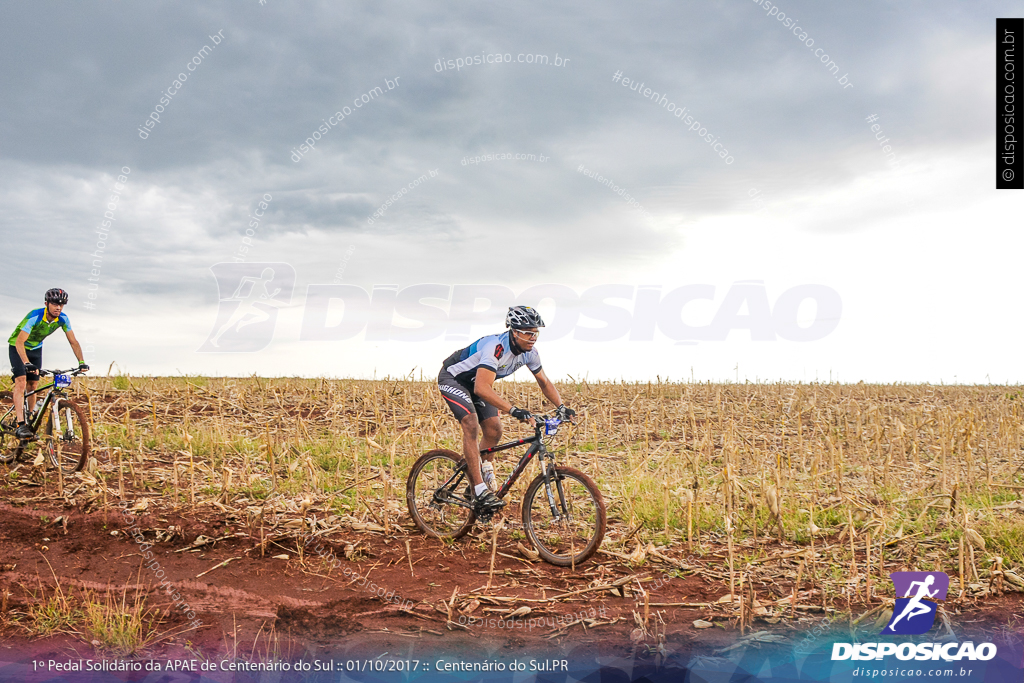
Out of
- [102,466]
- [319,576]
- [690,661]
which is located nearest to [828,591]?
[690,661]

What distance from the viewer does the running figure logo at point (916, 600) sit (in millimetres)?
6871

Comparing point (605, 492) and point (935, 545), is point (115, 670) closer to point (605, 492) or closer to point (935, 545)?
point (605, 492)

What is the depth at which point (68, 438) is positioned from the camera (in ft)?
41.1

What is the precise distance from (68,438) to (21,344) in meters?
2.18

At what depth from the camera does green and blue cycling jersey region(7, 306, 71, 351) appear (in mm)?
13211

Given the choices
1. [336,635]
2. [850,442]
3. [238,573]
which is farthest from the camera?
[850,442]

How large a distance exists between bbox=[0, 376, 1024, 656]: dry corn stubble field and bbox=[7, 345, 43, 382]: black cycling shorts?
174cm

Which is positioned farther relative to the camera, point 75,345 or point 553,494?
point 75,345

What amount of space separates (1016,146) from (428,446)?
1111 centimetres

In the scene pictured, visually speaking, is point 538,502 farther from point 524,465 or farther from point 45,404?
point 45,404

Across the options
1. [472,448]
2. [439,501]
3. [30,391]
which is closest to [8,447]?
[30,391]

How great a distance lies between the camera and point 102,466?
1212 centimetres

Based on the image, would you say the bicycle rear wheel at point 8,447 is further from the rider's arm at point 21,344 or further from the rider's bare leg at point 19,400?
the rider's arm at point 21,344

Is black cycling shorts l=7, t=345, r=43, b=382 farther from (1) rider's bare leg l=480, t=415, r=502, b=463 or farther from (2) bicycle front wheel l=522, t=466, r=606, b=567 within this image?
(2) bicycle front wheel l=522, t=466, r=606, b=567
